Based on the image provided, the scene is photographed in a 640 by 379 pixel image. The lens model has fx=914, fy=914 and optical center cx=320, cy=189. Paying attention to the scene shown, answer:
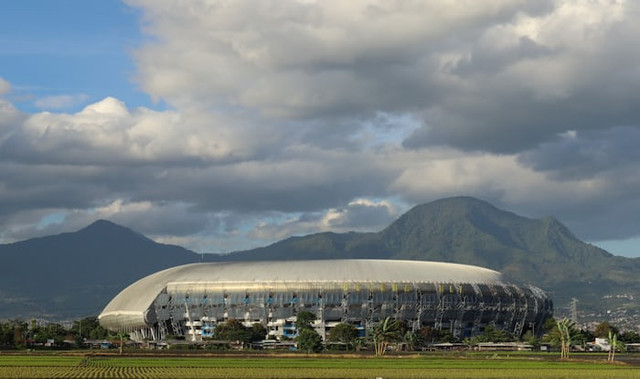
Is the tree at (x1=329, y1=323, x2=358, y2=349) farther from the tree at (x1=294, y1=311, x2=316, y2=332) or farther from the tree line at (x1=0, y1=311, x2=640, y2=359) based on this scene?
the tree at (x1=294, y1=311, x2=316, y2=332)

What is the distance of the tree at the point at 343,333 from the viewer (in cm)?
17612

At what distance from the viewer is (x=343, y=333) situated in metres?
178

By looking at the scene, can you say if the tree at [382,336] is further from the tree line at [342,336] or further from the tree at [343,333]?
the tree at [343,333]

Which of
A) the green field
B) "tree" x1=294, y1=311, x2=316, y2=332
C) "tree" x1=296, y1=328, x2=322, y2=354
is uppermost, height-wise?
"tree" x1=294, y1=311, x2=316, y2=332

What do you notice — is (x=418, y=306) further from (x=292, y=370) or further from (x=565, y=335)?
(x=292, y=370)

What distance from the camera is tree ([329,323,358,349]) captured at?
578 ft

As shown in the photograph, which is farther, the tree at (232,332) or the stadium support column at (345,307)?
the stadium support column at (345,307)

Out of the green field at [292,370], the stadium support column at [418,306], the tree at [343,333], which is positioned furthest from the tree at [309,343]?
the stadium support column at [418,306]

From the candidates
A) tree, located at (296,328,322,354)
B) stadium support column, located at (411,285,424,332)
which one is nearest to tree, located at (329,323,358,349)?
stadium support column, located at (411,285,424,332)

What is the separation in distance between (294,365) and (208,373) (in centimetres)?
1839

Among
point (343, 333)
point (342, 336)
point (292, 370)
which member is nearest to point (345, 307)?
point (343, 333)

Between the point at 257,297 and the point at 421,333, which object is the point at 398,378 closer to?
the point at 421,333

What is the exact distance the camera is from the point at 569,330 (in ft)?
498

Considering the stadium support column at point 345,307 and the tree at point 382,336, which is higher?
the stadium support column at point 345,307
